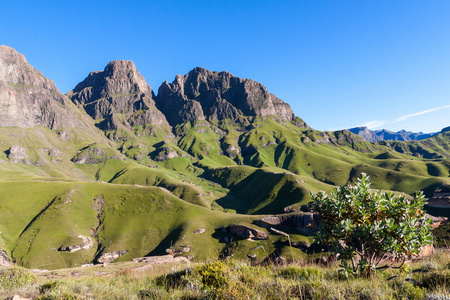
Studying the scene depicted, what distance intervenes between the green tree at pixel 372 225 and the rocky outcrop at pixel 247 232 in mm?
109226

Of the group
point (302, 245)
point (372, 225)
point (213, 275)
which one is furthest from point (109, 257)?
point (372, 225)

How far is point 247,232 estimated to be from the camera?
114312 mm

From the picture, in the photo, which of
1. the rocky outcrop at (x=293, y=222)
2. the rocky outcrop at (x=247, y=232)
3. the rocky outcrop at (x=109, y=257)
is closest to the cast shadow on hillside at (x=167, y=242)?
the rocky outcrop at (x=109, y=257)

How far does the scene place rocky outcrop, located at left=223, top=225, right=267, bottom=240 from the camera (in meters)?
112

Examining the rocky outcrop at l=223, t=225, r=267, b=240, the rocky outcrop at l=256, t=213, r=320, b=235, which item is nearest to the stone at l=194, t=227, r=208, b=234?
Result: the rocky outcrop at l=223, t=225, r=267, b=240

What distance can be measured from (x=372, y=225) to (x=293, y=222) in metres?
118

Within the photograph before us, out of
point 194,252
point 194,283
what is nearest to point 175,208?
point 194,252

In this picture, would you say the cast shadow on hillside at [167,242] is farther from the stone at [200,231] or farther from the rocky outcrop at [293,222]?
the rocky outcrop at [293,222]

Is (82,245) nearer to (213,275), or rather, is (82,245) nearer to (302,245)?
(302,245)

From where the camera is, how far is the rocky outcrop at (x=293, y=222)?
113 metres

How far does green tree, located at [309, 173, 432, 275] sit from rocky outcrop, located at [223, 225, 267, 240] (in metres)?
109

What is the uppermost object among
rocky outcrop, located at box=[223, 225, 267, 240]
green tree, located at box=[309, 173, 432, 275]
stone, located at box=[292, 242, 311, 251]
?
green tree, located at box=[309, 173, 432, 275]

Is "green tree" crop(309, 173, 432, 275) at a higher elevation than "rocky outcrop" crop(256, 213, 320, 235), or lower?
higher

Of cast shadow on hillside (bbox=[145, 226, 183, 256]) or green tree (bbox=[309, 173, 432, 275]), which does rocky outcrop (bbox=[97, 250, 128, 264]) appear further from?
green tree (bbox=[309, 173, 432, 275])
